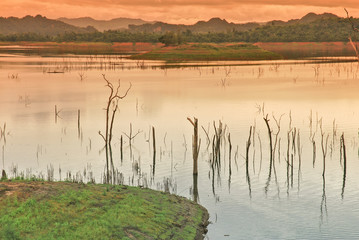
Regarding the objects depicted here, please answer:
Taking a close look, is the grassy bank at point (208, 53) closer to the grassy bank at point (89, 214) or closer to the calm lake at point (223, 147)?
the calm lake at point (223, 147)

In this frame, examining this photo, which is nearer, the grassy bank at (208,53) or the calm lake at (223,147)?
the calm lake at (223,147)

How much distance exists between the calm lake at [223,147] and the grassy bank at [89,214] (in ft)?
5.30

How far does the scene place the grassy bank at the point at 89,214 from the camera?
50.8ft

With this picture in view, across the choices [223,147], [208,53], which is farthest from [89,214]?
[208,53]

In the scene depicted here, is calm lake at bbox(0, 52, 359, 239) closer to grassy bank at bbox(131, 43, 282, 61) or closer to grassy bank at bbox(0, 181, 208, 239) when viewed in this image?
grassy bank at bbox(0, 181, 208, 239)

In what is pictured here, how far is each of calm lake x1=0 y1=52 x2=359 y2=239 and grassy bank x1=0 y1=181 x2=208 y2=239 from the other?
1615 millimetres

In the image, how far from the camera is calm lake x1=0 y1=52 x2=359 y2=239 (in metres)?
22.0

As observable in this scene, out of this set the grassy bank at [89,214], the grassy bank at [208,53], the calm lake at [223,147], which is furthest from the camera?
the grassy bank at [208,53]

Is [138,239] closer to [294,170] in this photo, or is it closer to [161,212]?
[161,212]

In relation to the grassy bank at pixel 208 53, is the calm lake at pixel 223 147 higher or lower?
lower

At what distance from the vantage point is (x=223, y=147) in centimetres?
3341

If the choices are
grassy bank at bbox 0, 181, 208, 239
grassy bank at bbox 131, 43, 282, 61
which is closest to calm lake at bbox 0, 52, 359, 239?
grassy bank at bbox 0, 181, 208, 239

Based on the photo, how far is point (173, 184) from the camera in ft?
83.9

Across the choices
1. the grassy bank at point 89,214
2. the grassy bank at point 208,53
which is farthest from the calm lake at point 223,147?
the grassy bank at point 208,53
